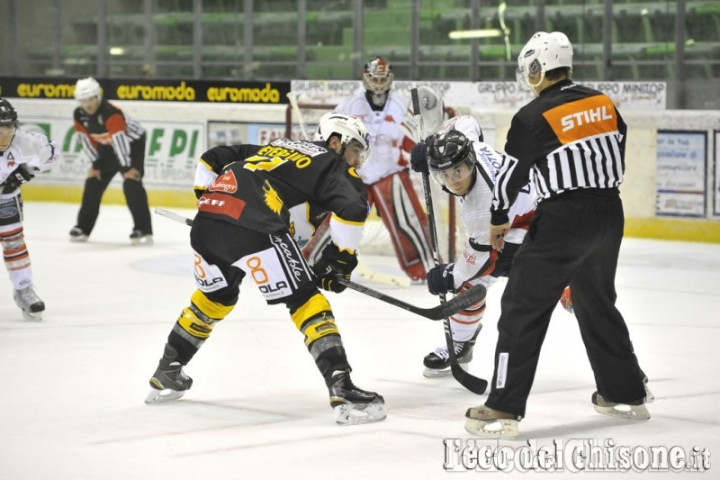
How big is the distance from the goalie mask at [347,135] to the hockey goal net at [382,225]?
372cm

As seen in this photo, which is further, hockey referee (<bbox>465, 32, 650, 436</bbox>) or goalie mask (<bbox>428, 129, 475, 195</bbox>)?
goalie mask (<bbox>428, 129, 475, 195</bbox>)

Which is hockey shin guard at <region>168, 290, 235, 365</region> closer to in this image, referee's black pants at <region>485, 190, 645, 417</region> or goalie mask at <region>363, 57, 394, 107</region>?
referee's black pants at <region>485, 190, 645, 417</region>

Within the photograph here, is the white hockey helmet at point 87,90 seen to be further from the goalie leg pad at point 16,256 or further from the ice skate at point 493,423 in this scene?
the ice skate at point 493,423

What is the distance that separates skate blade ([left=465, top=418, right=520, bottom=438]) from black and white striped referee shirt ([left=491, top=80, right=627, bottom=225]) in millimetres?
722

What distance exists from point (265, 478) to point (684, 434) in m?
1.39

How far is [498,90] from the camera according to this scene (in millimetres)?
10984

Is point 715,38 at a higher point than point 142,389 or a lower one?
higher

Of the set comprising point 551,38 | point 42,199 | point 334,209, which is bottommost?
point 42,199

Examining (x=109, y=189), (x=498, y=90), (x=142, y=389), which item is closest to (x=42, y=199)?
(x=109, y=189)

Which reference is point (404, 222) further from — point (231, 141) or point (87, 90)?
point (231, 141)

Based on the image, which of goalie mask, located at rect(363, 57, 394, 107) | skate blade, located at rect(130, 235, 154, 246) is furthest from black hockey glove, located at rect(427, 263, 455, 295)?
skate blade, located at rect(130, 235, 154, 246)

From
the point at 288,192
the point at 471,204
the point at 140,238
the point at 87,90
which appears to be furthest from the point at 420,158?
Result: the point at 87,90

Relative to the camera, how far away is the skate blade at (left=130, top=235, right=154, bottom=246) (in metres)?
9.25

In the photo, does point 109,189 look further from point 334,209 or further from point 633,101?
point 334,209
